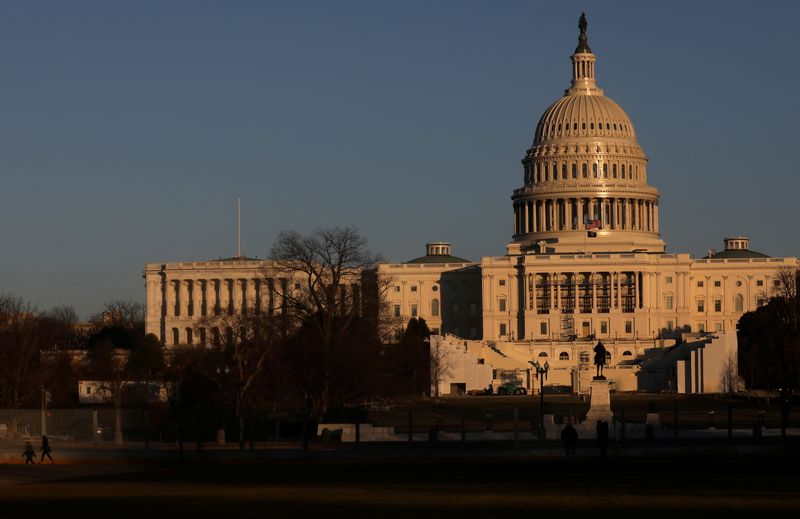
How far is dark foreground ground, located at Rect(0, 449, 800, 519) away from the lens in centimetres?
4350

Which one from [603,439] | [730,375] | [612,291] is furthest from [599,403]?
[612,291]

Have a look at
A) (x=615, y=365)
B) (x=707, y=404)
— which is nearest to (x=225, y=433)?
(x=707, y=404)

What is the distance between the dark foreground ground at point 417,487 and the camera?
143ft

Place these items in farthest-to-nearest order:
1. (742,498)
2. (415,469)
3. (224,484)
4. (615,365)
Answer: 1. (615,365)
2. (415,469)
3. (224,484)
4. (742,498)

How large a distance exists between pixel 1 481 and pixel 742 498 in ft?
70.8

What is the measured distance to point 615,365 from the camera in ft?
550

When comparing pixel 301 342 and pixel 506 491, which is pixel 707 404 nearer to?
pixel 301 342

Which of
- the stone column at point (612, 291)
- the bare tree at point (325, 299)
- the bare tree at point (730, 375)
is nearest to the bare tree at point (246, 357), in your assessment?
the bare tree at point (325, 299)

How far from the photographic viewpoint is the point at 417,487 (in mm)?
50188

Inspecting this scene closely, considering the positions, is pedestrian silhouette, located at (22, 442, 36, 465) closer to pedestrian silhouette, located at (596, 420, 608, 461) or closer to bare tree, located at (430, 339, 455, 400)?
pedestrian silhouette, located at (596, 420, 608, 461)

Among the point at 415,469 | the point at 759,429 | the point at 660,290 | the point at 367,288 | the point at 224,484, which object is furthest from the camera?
the point at 660,290

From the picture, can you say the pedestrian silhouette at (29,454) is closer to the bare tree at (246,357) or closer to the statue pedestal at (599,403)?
the bare tree at (246,357)

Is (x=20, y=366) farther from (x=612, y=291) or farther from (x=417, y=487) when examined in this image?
(x=612, y=291)

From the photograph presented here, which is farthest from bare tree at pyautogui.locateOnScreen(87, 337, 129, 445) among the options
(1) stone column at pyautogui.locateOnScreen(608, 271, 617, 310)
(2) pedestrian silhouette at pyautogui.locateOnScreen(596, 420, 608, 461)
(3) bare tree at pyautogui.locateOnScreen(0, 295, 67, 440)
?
(1) stone column at pyautogui.locateOnScreen(608, 271, 617, 310)
